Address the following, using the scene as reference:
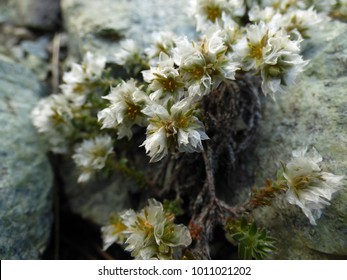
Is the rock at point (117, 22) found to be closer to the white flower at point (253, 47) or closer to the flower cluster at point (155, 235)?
the white flower at point (253, 47)

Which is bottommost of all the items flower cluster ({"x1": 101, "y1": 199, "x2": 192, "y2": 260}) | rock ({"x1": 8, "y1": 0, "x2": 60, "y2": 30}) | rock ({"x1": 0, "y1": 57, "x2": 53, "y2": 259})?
rock ({"x1": 0, "y1": 57, "x2": 53, "y2": 259})

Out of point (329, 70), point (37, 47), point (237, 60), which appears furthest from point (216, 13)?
point (37, 47)

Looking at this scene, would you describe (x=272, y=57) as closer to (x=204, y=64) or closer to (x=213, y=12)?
(x=204, y=64)

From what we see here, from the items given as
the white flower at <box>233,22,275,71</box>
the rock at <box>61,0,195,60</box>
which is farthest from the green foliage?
the rock at <box>61,0,195,60</box>

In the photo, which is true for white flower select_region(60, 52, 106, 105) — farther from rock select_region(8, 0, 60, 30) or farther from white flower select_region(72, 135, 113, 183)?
rock select_region(8, 0, 60, 30)

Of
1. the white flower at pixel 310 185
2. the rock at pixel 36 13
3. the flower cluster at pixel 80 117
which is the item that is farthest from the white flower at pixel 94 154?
the rock at pixel 36 13

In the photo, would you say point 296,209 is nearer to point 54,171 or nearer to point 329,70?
point 329,70
